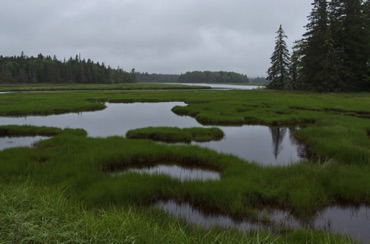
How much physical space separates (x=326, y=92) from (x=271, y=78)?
21717 millimetres

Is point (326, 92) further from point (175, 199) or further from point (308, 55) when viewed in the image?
point (175, 199)

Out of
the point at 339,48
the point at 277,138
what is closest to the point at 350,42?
the point at 339,48

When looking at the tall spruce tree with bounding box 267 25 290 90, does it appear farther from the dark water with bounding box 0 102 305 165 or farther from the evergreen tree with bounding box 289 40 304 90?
the dark water with bounding box 0 102 305 165

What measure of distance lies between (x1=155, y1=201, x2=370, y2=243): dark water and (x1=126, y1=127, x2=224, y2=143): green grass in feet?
35.4

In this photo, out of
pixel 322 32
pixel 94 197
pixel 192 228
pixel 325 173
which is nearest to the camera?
pixel 192 228

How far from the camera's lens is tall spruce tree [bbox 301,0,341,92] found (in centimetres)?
5291

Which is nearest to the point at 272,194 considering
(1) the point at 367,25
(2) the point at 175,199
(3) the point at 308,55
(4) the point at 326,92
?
(2) the point at 175,199

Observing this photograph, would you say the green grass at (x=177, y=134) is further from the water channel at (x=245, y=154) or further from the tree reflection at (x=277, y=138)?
the tree reflection at (x=277, y=138)

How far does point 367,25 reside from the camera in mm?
56188

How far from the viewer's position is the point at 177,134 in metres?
20.5

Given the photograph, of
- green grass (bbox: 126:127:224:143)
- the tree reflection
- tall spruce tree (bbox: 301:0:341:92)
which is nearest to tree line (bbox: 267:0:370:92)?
tall spruce tree (bbox: 301:0:341:92)

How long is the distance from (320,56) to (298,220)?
5383cm

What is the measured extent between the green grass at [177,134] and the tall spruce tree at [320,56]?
132ft

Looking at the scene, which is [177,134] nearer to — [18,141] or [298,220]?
[18,141]
